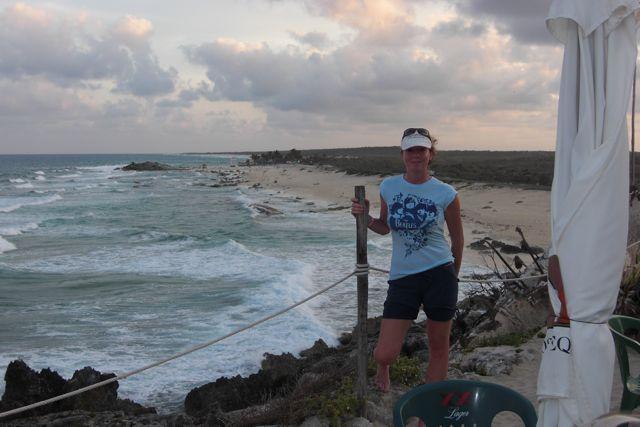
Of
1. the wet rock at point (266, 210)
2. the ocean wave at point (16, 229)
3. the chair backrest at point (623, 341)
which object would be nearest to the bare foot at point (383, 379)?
the chair backrest at point (623, 341)

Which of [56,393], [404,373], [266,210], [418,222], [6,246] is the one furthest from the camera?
[266,210]

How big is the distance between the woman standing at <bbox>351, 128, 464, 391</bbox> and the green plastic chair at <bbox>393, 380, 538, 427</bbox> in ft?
2.90

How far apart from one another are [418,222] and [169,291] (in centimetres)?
1029

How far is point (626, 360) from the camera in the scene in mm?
3363

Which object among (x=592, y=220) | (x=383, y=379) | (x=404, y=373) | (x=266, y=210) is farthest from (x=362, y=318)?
(x=266, y=210)

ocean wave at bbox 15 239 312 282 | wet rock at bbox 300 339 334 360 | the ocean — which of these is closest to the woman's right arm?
the ocean

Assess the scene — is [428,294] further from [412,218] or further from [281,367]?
[281,367]

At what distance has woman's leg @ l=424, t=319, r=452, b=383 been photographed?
12.3 feet

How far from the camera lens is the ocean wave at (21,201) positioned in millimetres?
33672

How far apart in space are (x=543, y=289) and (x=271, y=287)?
7.01m

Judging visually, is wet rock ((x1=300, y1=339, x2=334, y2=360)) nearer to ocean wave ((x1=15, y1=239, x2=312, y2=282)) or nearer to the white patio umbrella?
ocean wave ((x1=15, y1=239, x2=312, y2=282))

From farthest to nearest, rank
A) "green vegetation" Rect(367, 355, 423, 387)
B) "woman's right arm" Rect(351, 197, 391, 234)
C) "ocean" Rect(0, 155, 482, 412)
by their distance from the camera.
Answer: "ocean" Rect(0, 155, 482, 412), "green vegetation" Rect(367, 355, 423, 387), "woman's right arm" Rect(351, 197, 391, 234)

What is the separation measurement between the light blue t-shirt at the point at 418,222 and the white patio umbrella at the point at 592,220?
3.32 feet

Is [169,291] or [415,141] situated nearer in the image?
[415,141]
